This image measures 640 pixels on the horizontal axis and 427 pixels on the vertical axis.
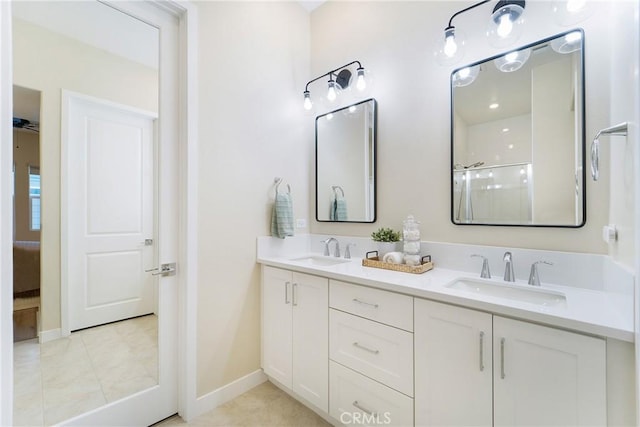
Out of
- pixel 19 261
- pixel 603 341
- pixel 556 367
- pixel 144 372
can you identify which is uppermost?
pixel 19 261

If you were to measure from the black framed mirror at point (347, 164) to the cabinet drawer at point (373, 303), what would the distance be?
0.70m

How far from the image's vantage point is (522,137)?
1.44 m

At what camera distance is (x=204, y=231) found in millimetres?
1761

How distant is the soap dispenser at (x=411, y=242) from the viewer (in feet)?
5.42

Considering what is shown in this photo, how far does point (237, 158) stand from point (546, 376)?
1915 millimetres

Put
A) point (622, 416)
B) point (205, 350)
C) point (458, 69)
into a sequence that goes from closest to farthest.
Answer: point (622, 416), point (458, 69), point (205, 350)

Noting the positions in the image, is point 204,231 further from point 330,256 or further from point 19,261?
point 330,256

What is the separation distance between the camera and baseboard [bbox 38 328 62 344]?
1357 millimetres

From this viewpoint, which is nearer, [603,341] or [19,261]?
[603,341]

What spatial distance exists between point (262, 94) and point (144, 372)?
196 centimetres

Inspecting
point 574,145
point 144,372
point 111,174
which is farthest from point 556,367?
point 111,174

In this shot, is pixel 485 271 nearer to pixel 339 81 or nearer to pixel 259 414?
pixel 259 414

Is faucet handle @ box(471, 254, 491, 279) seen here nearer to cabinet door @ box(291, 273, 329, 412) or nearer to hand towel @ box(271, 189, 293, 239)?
cabinet door @ box(291, 273, 329, 412)

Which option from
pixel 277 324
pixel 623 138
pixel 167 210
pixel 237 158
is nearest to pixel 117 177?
pixel 167 210
